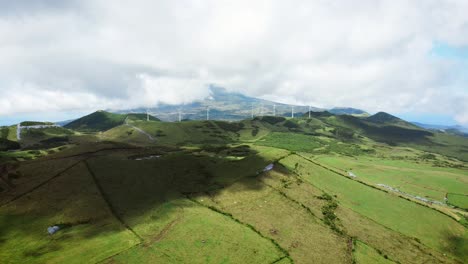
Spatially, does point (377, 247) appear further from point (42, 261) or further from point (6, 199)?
point (6, 199)

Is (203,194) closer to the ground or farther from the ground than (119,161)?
closer to the ground

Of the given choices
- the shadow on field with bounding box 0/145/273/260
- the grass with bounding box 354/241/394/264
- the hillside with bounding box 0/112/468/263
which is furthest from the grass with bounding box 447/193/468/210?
the shadow on field with bounding box 0/145/273/260

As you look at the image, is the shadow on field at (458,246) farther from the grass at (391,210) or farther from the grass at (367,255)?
the grass at (367,255)

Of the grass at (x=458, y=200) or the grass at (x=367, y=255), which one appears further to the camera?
the grass at (x=458, y=200)

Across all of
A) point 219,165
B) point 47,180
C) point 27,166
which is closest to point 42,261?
point 47,180

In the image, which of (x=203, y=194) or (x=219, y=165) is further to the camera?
(x=219, y=165)

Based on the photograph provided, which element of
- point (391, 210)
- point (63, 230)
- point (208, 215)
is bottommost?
point (391, 210)

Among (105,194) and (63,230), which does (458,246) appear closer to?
(105,194)

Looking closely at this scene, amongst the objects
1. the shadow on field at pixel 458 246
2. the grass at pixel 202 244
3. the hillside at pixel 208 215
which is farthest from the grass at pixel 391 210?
the grass at pixel 202 244

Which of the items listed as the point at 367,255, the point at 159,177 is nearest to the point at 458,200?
the point at 367,255

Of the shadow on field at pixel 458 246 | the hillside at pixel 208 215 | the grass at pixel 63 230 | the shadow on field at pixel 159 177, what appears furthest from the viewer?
the shadow on field at pixel 458 246

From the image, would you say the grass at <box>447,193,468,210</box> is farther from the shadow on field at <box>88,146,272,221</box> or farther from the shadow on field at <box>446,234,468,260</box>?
the shadow on field at <box>88,146,272,221</box>
